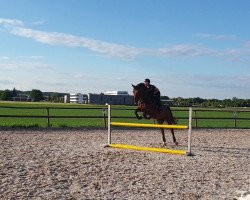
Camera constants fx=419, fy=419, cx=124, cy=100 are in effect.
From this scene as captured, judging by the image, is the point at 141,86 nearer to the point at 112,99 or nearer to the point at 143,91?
the point at 143,91

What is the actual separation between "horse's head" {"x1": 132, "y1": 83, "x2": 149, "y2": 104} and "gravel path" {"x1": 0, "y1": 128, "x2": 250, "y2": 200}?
1.71 metres

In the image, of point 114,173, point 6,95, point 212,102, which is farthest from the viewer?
point 6,95

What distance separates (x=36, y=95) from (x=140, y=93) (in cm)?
15551

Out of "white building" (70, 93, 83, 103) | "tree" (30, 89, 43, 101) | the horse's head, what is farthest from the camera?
"white building" (70, 93, 83, 103)

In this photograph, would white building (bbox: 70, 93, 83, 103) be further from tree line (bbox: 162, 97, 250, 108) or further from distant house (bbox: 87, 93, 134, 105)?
tree line (bbox: 162, 97, 250, 108)

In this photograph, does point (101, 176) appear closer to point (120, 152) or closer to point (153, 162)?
point (153, 162)

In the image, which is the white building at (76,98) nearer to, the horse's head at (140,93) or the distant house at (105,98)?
the distant house at (105,98)

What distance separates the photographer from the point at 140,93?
13172 millimetres

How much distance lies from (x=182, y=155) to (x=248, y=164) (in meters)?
1.99

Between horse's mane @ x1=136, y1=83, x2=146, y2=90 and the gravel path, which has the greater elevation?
horse's mane @ x1=136, y1=83, x2=146, y2=90

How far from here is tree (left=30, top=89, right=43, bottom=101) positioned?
540ft

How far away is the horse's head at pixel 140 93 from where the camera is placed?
42.9 ft

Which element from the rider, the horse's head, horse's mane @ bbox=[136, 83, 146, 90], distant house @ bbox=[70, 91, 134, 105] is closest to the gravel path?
the horse's head

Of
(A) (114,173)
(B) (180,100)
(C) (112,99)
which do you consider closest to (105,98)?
(C) (112,99)
